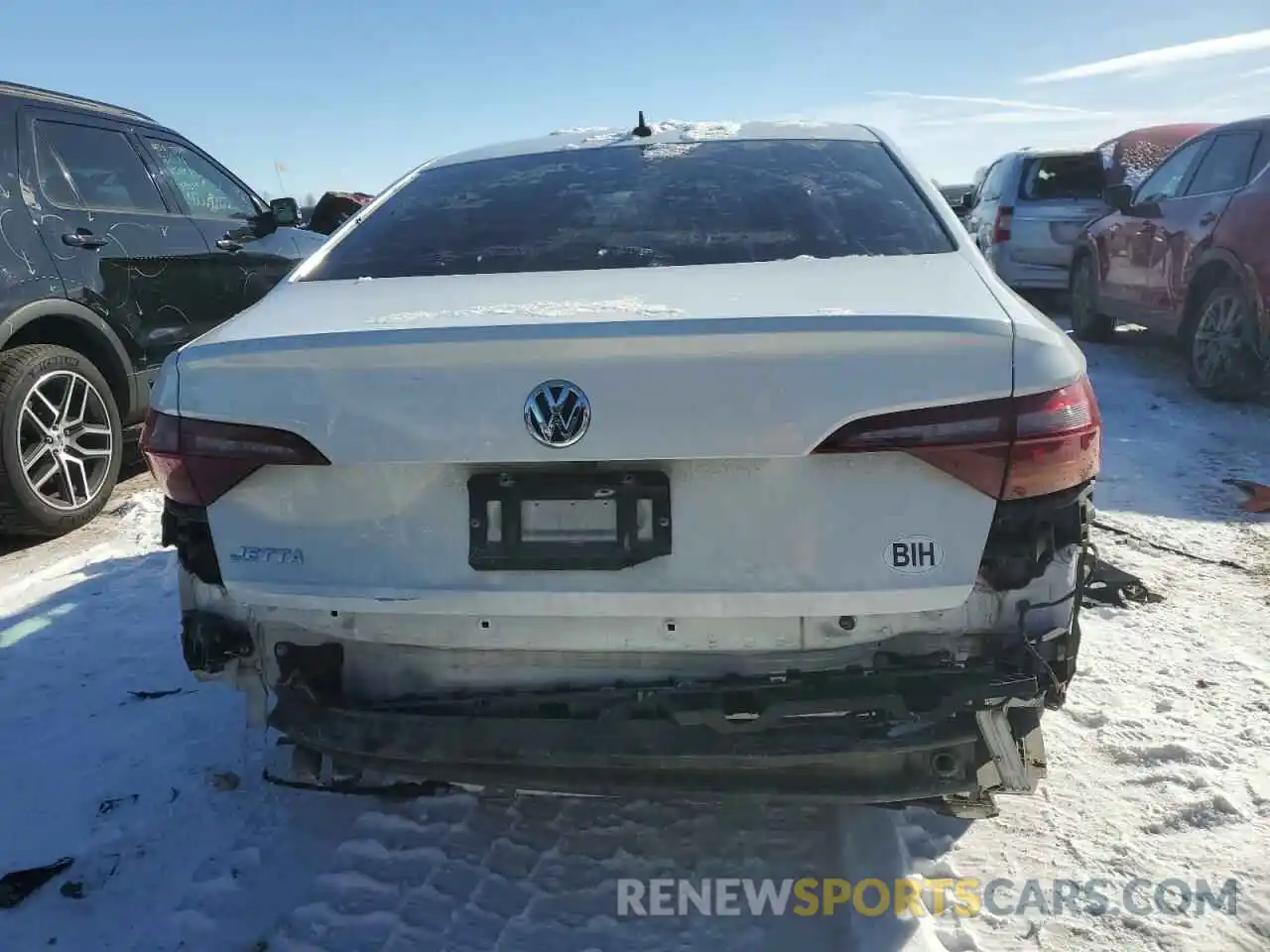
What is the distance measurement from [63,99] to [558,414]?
4668 mm

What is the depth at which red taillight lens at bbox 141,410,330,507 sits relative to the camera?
1989 mm

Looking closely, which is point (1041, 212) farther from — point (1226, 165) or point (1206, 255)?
point (1206, 255)

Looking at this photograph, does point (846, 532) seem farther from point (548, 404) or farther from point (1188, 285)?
point (1188, 285)

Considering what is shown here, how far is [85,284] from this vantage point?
191 inches

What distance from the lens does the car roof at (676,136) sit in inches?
126

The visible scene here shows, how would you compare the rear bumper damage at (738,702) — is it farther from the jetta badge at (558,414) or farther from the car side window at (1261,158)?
the car side window at (1261,158)

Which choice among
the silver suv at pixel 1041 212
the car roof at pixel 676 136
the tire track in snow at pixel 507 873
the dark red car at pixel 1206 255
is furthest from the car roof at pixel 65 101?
the silver suv at pixel 1041 212

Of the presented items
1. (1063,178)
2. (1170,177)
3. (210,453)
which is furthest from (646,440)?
(1063,178)

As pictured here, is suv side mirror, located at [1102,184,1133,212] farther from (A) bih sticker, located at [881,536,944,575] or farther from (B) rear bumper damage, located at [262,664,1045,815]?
(A) bih sticker, located at [881,536,944,575]

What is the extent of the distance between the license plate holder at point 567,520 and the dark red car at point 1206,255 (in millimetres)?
5846

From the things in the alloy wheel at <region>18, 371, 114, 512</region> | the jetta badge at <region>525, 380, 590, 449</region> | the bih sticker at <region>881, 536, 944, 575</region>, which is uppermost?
the jetta badge at <region>525, 380, 590, 449</region>

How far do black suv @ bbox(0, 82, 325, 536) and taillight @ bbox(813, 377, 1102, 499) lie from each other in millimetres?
4059

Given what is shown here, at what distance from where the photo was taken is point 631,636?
199 cm

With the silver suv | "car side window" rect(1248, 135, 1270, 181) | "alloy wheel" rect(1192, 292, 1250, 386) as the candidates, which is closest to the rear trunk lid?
"alloy wheel" rect(1192, 292, 1250, 386)
